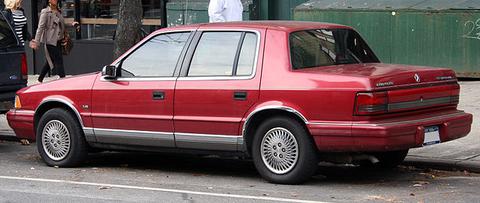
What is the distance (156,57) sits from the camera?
9.19 m

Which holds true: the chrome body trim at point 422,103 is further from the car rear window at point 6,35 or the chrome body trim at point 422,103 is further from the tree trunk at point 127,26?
the car rear window at point 6,35

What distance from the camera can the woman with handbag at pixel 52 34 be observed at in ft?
50.2

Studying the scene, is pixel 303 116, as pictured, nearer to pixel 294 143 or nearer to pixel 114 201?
pixel 294 143

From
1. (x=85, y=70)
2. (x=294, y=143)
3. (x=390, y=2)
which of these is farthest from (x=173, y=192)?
A: (x=85, y=70)

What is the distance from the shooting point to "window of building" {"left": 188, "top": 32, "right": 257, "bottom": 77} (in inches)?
337

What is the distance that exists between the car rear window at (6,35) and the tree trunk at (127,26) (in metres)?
1.51

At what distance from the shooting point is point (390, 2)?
15109 mm

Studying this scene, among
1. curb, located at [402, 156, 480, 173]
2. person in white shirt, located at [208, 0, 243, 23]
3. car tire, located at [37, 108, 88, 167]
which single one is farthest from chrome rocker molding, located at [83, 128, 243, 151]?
person in white shirt, located at [208, 0, 243, 23]

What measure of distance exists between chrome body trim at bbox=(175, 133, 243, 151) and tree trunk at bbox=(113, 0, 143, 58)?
380 centimetres

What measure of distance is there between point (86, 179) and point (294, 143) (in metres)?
2.20

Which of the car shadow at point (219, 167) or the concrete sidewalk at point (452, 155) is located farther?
the concrete sidewalk at point (452, 155)

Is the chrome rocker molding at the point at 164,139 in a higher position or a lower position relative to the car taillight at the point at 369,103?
lower

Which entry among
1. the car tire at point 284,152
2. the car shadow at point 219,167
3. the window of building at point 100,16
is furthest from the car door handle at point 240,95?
the window of building at point 100,16

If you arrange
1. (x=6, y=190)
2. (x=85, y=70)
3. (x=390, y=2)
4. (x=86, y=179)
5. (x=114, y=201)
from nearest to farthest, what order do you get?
1. (x=114, y=201)
2. (x=6, y=190)
3. (x=86, y=179)
4. (x=390, y=2)
5. (x=85, y=70)
